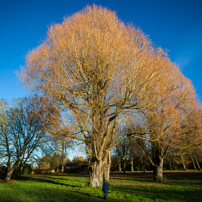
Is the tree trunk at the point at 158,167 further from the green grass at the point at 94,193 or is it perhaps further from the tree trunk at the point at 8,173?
the tree trunk at the point at 8,173

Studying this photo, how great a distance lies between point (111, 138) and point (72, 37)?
→ 6444 mm

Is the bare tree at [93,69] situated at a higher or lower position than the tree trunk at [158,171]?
higher

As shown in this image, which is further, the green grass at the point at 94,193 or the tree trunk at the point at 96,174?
the tree trunk at the point at 96,174

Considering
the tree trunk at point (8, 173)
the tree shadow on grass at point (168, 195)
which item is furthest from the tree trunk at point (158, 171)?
the tree trunk at point (8, 173)

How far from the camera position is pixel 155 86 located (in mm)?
12492

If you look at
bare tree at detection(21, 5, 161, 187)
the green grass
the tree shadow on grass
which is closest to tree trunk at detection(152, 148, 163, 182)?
the green grass

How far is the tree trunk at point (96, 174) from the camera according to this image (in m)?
9.91

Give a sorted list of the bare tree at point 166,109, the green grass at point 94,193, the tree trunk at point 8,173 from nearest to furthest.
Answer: the green grass at point 94,193 < the bare tree at point 166,109 < the tree trunk at point 8,173

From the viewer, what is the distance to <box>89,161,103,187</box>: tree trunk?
9905 millimetres

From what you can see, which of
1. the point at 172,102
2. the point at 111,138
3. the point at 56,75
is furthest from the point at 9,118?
the point at 172,102

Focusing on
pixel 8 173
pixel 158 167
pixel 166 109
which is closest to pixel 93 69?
pixel 166 109

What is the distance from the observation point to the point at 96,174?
32.8ft

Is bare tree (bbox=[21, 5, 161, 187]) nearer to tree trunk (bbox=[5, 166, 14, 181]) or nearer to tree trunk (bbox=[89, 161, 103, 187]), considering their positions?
tree trunk (bbox=[89, 161, 103, 187])

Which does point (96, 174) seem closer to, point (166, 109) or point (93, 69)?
point (93, 69)
